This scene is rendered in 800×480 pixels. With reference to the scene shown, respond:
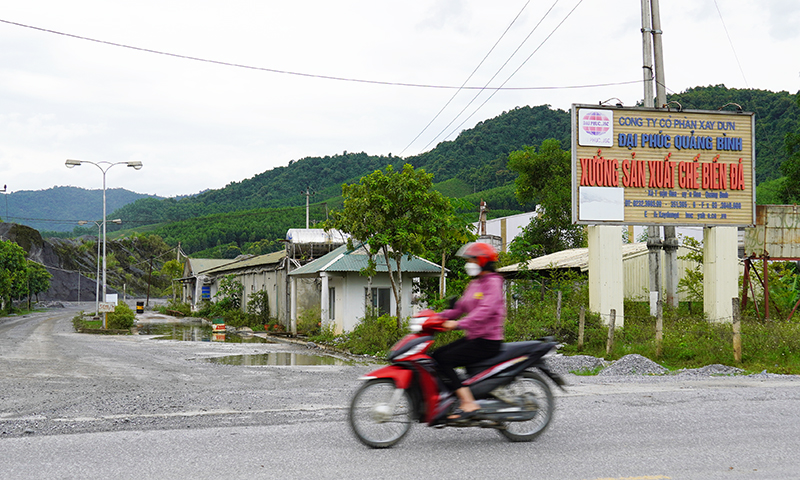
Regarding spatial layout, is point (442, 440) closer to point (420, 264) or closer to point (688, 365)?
point (688, 365)

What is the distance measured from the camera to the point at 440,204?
824 inches

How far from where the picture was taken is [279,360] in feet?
57.5

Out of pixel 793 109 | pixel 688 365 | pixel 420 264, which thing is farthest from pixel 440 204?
pixel 793 109

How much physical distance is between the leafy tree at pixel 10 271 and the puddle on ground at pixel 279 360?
41.8 metres

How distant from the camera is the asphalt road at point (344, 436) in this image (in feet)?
17.9

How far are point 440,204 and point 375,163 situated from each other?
6998 cm

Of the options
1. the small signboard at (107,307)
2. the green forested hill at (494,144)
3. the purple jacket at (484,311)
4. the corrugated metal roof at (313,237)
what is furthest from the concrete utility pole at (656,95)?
the green forested hill at (494,144)

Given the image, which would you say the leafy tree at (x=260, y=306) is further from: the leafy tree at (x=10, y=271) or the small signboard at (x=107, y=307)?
the leafy tree at (x=10, y=271)

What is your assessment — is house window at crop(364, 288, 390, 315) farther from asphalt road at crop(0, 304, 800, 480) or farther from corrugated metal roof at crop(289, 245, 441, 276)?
asphalt road at crop(0, 304, 800, 480)

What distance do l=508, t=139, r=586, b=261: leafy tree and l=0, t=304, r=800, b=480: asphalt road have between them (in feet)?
96.8

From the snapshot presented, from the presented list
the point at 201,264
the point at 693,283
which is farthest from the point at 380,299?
the point at 201,264

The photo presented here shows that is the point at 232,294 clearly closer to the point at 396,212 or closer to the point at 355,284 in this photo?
the point at 355,284

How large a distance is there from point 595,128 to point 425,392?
Answer: 13.0 m

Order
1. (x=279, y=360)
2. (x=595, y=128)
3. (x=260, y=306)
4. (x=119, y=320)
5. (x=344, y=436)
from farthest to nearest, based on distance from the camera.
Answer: (x=260, y=306) → (x=119, y=320) → (x=279, y=360) → (x=595, y=128) → (x=344, y=436)
